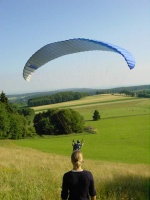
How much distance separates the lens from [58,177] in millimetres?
8477

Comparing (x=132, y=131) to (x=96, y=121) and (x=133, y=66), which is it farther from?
(x=133, y=66)

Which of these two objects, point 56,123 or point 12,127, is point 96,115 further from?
point 12,127

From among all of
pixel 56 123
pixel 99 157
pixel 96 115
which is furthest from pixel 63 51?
pixel 96 115

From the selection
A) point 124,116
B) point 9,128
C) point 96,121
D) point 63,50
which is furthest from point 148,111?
point 63,50

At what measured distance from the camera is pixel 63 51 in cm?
1116

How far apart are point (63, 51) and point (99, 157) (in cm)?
2043

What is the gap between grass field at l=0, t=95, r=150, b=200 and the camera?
731 centimetres

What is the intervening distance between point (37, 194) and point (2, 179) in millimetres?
1863

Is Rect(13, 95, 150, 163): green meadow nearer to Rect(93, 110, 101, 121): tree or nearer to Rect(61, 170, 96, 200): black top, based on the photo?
Rect(93, 110, 101, 121): tree

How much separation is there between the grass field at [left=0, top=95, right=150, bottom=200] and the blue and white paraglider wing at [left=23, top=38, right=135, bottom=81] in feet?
11.0

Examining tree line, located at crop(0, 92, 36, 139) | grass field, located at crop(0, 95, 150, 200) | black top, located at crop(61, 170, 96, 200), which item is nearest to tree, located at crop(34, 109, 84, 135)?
grass field, located at crop(0, 95, 150, 200)

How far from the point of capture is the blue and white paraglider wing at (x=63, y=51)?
8945mm

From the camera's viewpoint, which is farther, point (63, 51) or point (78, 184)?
point (63, 51)

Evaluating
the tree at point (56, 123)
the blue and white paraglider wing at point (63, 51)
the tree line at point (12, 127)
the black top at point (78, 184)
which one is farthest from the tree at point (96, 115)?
the black top at point (78, 184)
